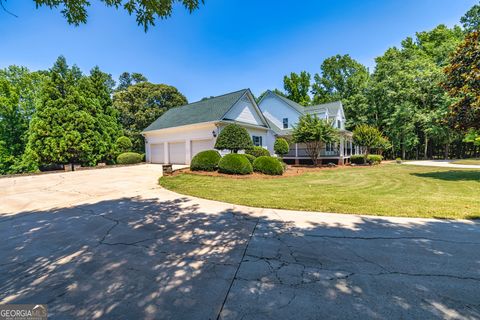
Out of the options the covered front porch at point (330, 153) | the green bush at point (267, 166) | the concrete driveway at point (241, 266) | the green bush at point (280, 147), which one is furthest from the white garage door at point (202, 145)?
the concrete driveway at point (241, 266)

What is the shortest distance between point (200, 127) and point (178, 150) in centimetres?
343

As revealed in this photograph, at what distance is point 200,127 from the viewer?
680 inches

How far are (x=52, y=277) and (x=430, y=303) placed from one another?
4.19 m

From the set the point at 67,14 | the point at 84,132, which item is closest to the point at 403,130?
the point at 67,14

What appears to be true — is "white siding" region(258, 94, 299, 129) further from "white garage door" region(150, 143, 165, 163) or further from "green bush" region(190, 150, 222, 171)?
"green bush" region(190, 150, 222, 171)

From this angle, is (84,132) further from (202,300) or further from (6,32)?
(202,300)

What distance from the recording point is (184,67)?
15.1m

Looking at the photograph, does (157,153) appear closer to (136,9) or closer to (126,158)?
(126,158)

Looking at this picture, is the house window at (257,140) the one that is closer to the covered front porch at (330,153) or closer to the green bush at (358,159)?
the covered front porch at (330,153)

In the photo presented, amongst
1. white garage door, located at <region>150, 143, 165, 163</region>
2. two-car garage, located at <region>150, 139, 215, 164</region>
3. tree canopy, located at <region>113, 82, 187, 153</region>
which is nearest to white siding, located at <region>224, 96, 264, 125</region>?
two-car garage, located at <region>150, 139, 215, 164</region>

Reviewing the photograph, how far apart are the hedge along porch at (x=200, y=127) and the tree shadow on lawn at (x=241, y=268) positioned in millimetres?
12686

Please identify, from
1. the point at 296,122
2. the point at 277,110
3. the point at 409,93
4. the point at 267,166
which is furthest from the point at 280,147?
the point at 409,93

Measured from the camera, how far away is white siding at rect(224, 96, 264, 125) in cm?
1744

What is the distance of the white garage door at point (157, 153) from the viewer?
2053cm
